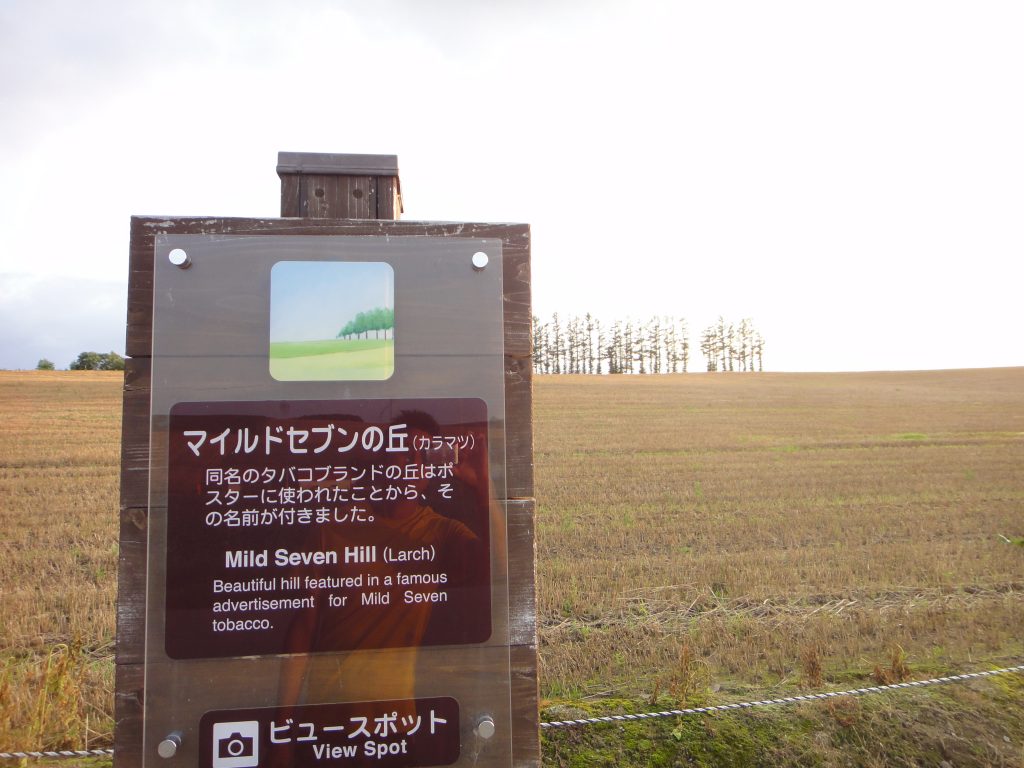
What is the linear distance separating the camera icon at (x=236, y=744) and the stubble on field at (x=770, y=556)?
2.76 metres

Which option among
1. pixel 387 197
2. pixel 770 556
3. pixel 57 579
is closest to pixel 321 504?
pixel 387 197

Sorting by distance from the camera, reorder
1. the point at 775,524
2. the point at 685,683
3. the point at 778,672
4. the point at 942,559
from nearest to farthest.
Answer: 1. the point at 685,683
2. the point at 778,672
3. the point at 942,559
4. the point at 775,524

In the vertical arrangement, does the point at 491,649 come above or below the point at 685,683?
above

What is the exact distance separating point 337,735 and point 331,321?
140cm

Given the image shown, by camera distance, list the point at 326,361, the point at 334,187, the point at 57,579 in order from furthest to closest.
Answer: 1. the point at 57,579
2. the point at 334,187
3. the point at 326,361

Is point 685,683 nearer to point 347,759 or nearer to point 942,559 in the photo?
point 347,759

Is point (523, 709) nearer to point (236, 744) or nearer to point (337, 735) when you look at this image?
point (337, 735)

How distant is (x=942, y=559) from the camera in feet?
32.7

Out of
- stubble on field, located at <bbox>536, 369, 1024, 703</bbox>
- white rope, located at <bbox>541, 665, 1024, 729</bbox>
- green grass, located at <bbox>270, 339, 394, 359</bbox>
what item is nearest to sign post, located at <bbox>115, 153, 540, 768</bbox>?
green grass, located at <bbox>270, 339, 394, 359</bbox>

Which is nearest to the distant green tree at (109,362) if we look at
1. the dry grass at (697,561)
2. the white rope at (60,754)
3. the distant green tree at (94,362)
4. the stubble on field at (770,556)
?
the distant green tree at (94,362)

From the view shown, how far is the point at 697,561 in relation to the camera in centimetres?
991

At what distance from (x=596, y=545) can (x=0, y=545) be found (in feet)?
30.2

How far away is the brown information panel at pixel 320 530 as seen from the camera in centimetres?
224

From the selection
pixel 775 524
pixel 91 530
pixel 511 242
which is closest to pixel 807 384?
pixel 775 524
